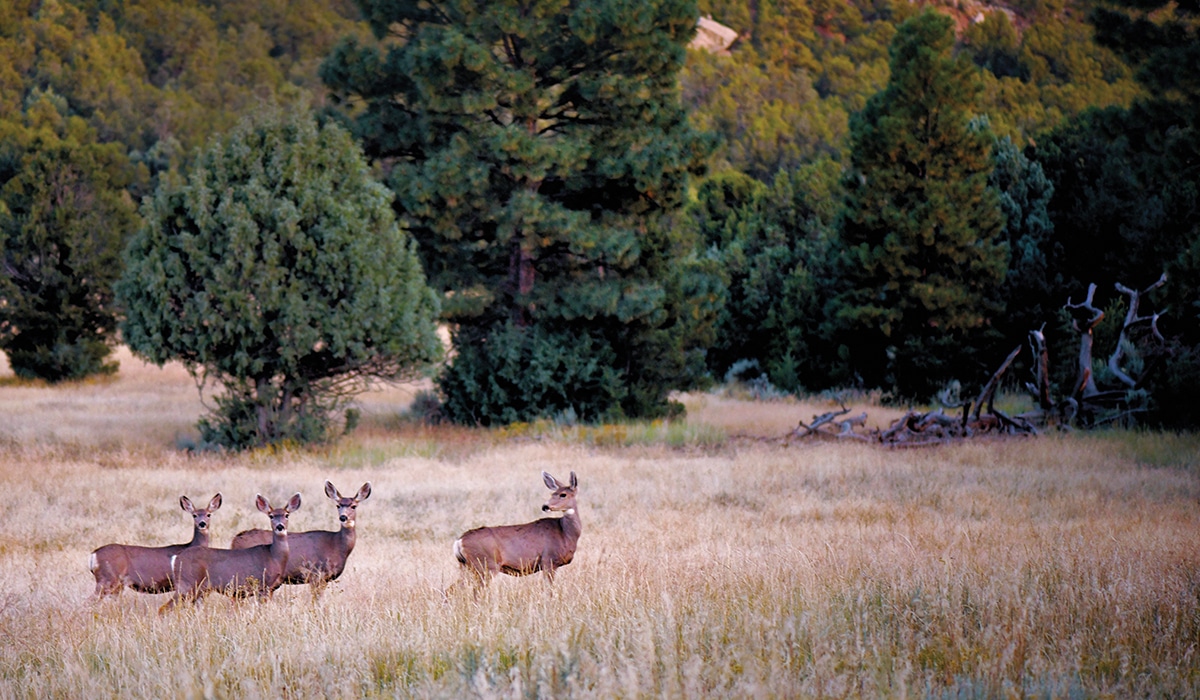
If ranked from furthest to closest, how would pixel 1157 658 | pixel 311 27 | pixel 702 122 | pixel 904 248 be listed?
pixel 311 27 < pixel 702 122 < pixel 904 248 < pixel 1157 658

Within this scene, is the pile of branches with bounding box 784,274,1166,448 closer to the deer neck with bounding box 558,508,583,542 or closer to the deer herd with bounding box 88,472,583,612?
the deer neck with bounding box 558,508,583,542

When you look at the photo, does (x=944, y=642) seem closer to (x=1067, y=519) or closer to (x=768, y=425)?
(x=1067, y=519)

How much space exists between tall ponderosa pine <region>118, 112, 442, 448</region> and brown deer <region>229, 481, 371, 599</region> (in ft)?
28.0

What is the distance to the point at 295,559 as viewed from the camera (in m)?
6.94

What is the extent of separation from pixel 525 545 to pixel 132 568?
2564 mm

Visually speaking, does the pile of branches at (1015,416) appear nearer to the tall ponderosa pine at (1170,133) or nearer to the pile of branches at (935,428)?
the pile of branches at (935,428)

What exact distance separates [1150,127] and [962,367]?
315 inches

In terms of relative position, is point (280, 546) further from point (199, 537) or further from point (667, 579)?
point (667, 579)

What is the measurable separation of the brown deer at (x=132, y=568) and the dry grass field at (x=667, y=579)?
7.4 inches

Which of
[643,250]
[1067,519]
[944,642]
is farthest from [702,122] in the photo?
[944,642]

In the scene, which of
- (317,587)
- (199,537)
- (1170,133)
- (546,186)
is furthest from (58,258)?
(1170,133)

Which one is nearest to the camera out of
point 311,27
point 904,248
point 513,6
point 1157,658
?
point 1157,658

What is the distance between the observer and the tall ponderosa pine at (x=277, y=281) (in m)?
15.1

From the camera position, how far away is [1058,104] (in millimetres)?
50469
